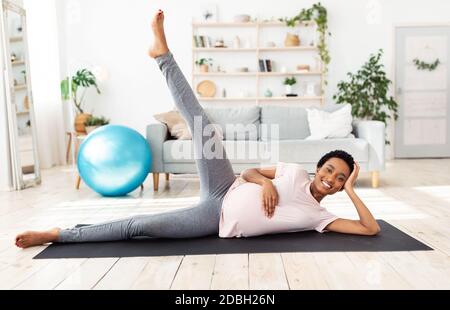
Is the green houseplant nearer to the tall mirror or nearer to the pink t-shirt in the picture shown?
the tall mirror

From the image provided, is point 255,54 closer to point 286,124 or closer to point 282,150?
point 286,124

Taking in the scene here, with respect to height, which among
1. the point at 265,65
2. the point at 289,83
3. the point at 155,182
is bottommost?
the point at 155,182

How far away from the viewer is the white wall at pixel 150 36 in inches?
277

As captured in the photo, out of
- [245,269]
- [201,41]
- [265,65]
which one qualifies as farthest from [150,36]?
[245,269]

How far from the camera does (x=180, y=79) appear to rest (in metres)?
2.38

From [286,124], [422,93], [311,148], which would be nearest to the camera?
[311,148]

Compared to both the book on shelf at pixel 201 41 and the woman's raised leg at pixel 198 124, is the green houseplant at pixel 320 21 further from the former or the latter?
the woman's raised leg at pixel 198 124

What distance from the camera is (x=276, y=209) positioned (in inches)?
93.5

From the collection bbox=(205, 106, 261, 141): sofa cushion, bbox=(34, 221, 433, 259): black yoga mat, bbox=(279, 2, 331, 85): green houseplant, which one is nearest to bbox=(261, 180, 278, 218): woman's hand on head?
bbox=(34, 221, 433, 259): black yoga mat

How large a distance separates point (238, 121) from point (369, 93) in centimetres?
257

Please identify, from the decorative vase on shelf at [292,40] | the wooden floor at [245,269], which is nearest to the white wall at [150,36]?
the decorative vase on shelf at [292,40]

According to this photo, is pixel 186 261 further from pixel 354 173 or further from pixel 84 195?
pixel 84 195

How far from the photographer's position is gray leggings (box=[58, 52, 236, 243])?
237 cm
